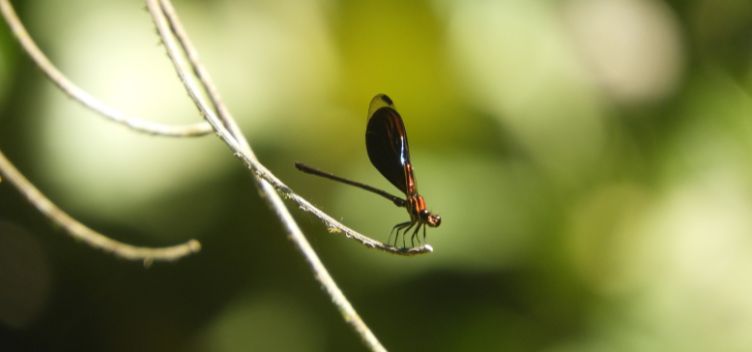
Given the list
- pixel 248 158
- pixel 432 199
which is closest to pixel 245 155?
pixel 248 158

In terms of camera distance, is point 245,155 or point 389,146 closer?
point 245,155

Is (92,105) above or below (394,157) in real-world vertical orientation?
below

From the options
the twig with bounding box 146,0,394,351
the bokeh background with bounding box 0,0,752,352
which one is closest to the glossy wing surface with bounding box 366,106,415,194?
the twig with bounding box 146,0,394,351

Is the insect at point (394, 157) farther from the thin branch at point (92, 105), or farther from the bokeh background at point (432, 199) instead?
the bokeh background at point (432, 199)

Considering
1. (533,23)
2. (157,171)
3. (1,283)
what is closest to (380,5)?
(533,23)

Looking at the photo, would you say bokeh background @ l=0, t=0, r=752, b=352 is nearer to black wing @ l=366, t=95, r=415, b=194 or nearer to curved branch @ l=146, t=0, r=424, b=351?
black wing @ l=366, t=95, r=415, b=194

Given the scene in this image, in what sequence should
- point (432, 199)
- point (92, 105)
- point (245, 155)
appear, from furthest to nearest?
point (432, 199) < point (92, 105) < point (245, 155)

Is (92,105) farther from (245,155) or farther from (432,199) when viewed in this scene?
(432,199)
